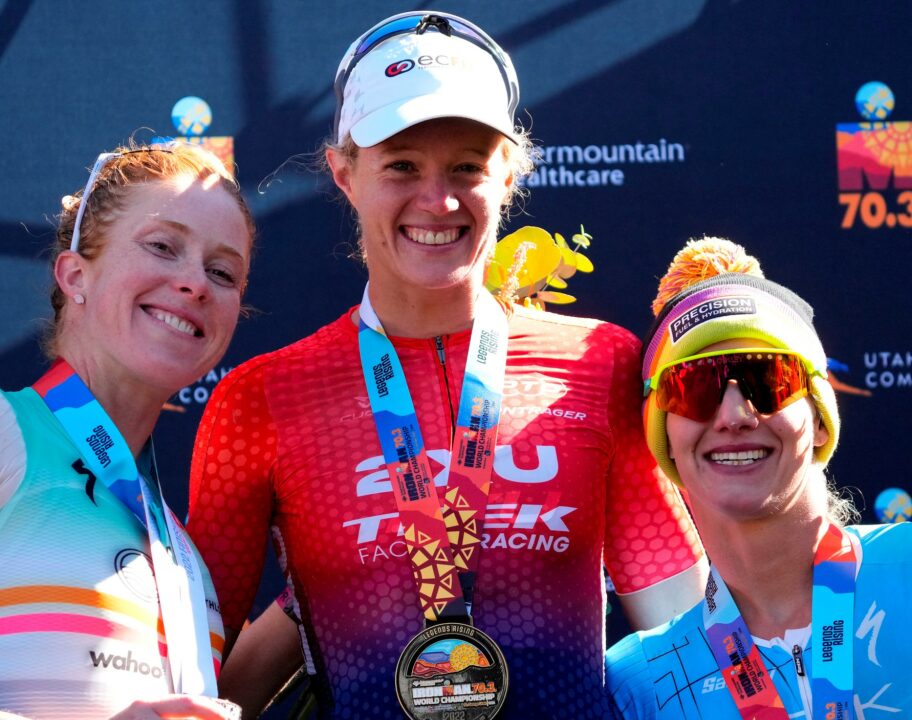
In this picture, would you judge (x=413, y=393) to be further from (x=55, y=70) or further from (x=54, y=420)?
(x=55, y=70)

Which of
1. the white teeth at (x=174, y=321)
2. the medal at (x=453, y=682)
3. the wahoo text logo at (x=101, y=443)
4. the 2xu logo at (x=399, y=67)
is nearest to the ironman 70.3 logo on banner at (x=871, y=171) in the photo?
the 2xu logo at (x=399, y=67)

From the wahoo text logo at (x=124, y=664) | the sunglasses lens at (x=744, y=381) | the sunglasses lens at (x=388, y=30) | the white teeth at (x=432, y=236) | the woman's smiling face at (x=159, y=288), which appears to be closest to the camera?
the wahoo text logo at (x=124, y=664)

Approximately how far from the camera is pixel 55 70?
368 cm

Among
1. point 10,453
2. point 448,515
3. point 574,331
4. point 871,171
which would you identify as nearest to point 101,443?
point 10,453

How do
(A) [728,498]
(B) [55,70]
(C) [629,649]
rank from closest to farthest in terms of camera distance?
1. (A) [728,498]
2. (C) [629,649]
3. (B) [55,70]

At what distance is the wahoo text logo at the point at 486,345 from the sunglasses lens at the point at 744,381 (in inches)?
16.9

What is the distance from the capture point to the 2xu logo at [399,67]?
209 centimetres

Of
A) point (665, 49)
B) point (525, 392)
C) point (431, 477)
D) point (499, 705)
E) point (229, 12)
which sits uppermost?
point (229, 12)

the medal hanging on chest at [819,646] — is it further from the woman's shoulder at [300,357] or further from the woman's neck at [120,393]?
the woman's neck at [120,393]

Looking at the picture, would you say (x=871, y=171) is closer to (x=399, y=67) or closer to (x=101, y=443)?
(x=399, y=67)

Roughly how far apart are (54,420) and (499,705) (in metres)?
0.94

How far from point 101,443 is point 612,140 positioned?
95.1 inches

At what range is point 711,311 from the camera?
1913 mm

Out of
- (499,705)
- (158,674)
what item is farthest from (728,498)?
(158,674)
